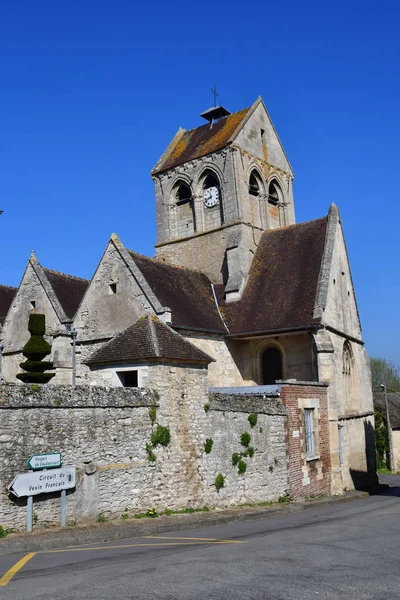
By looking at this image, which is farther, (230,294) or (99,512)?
(230,294)

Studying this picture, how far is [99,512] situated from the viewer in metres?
11.2

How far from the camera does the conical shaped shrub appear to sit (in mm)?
18141

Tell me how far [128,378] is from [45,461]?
385 cm

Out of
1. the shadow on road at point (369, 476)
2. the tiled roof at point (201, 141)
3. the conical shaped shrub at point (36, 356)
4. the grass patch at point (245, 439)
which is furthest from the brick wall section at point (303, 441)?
the tiled roof at point (201, 141)

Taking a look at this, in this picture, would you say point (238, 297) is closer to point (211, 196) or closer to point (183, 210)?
point (211, 196)

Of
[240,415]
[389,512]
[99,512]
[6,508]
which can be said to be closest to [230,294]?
[240,415]

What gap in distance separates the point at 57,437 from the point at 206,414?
Result: 167 inches

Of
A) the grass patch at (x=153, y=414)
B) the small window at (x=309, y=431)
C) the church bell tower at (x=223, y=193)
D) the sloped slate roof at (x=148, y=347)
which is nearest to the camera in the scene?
the grass patch at (x=153, y=414)

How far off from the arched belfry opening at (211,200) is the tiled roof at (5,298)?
10243 millimetres

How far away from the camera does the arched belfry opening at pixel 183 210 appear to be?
27578 mm

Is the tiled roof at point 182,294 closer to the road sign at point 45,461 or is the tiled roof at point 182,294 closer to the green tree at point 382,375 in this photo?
the road sign at point 45,461

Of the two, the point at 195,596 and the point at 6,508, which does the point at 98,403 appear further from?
the point at 195,596

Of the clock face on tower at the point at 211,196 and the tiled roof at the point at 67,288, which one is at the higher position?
the clock face on tower at the point at 211,196

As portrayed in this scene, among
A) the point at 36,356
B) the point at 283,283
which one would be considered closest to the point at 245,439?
the point at 36,356
